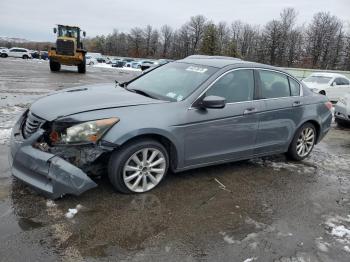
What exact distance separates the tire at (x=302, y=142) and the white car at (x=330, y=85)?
1108cm

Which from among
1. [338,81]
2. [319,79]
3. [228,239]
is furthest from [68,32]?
[228,239]

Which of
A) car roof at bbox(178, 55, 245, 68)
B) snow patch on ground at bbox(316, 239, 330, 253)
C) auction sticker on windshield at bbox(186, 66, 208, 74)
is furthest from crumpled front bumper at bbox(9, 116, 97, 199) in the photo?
car roof at bbox(178, 55, 245, 68)

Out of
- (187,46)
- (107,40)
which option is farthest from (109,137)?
(107,40)

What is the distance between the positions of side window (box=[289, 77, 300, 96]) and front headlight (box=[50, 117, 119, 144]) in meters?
3.39

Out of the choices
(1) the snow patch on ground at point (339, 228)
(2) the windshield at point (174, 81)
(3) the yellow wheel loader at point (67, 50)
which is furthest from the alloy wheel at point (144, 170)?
(3) the yellow wheel loader at point (67, 50)

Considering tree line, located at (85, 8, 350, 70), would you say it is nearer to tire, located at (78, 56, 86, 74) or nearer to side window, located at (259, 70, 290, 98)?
tire, located at (78, 56, 86, 74)

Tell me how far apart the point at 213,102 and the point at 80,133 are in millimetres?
1665

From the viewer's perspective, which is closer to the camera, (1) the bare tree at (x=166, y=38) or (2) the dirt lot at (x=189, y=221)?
(2) the dirt lot at (x=189, y=221)

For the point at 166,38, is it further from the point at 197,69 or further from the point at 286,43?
the point at 197,69

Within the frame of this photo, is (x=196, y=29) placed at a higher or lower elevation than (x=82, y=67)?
higher

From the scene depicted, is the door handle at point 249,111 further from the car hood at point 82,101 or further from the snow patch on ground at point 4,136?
the snow patch on ground at point 4,136

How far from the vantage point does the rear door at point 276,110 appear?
5340 millimetres

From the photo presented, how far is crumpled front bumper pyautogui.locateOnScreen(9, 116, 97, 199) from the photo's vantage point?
3660 mm

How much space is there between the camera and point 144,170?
4273 mm
